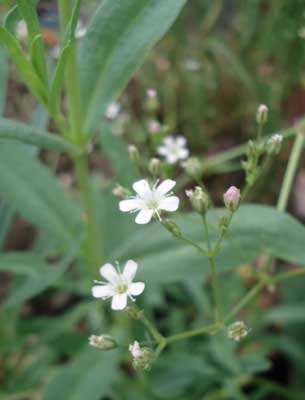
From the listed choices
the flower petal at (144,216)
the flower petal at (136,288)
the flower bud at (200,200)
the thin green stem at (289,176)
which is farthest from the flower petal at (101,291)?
the thin green stem at (289,176)

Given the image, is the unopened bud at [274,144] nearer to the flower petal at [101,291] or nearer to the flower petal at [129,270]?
the flower petal at [129,270]

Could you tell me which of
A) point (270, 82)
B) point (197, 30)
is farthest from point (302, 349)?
point (197, 30)

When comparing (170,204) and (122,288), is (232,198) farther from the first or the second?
(122,288)

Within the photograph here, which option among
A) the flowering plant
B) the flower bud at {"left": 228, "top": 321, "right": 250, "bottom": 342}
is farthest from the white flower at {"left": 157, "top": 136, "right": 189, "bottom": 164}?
the flower bud at {"left": 228, "top": 321, "right": 250, "bottom": 342}

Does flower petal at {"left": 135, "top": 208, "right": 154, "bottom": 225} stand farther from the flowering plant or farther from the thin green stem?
the thin green stem

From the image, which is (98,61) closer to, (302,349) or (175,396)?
(175,396)
